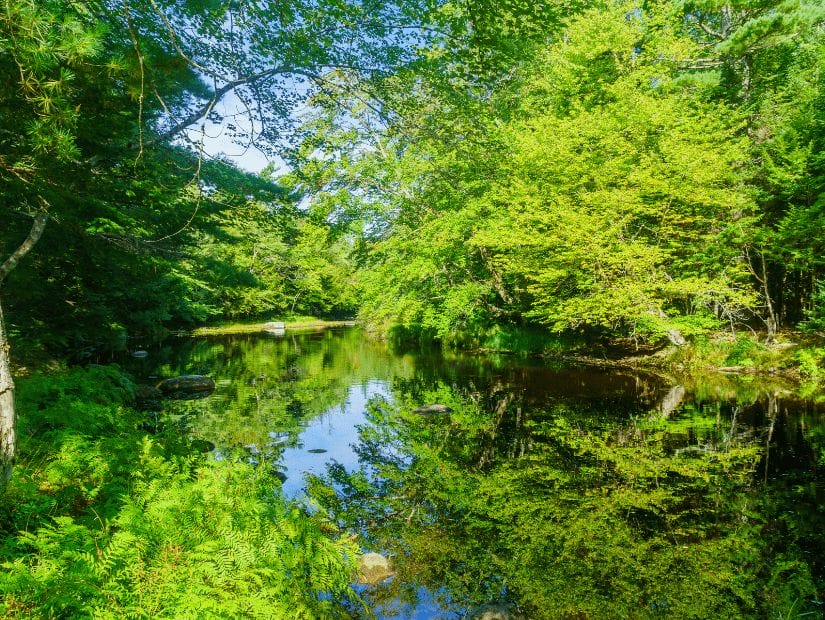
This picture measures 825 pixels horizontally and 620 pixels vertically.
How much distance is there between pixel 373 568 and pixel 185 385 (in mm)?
11784

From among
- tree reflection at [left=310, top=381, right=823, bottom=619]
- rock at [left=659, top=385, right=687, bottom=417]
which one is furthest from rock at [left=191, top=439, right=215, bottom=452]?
rock at [left=659, top=385, right=687, bottom=417]

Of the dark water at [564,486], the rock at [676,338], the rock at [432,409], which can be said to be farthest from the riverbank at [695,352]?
the rock at [432,409]

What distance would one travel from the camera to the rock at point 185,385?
14461 millimetres

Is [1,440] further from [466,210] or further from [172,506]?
[466,210]

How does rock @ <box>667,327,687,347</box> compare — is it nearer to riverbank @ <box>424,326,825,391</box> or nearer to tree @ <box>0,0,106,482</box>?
riverbank @ <box>424,326,825,391</box>

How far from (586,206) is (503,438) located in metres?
10.7

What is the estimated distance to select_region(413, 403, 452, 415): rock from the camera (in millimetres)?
11750

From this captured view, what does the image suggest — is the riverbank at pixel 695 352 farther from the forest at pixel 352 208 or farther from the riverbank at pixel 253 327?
the riverbank at pixel 253 327

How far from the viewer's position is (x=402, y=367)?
781 inches

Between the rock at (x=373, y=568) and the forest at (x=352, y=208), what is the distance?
0.47 metres

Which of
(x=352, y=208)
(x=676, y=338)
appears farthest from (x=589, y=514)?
(x=352, y=208)

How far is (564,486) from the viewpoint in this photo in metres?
7.28

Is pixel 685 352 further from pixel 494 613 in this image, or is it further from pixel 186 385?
pixel 186 385

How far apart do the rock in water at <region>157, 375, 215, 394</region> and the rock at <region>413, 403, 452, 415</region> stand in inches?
288
